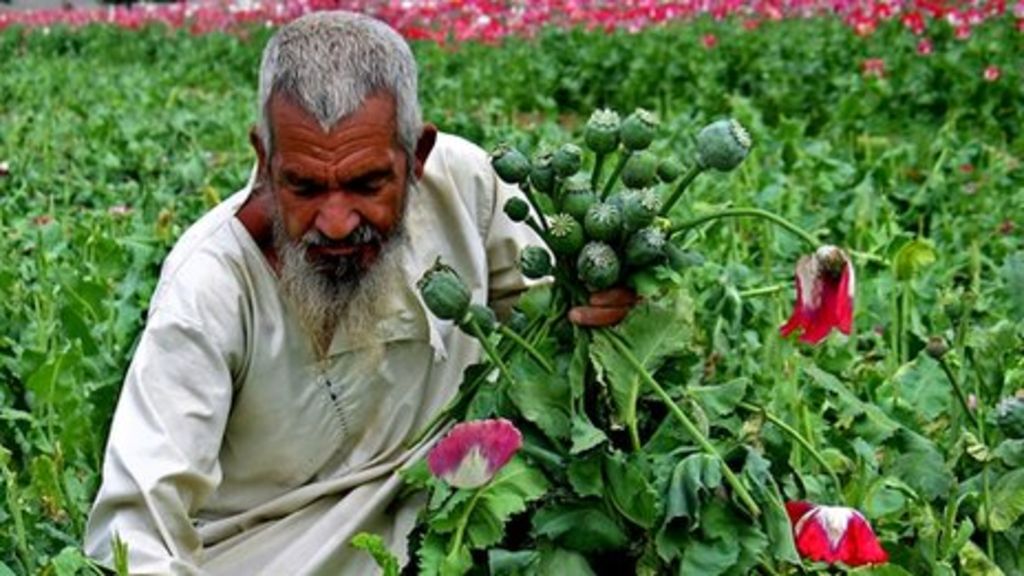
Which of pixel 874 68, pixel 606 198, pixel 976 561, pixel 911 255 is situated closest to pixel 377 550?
pixel 606 198

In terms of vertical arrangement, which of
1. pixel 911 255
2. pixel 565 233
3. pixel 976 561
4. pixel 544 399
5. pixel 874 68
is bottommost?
pixel 874 68

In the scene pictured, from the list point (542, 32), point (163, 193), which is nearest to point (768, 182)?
point (163, 193)

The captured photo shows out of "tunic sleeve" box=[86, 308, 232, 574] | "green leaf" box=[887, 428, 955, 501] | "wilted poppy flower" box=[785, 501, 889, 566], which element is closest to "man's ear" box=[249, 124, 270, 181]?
"tunic sleeve" box=[86, 308, 232, 574]

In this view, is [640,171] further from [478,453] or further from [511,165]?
[478,453]

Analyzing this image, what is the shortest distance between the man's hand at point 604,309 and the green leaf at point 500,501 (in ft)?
0.64

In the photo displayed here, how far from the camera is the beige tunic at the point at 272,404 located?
2.34 metres

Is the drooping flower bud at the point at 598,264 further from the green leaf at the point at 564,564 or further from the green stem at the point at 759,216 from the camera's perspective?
the green leaf at the point at 564,564

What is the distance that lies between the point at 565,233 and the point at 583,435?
0.78 ft

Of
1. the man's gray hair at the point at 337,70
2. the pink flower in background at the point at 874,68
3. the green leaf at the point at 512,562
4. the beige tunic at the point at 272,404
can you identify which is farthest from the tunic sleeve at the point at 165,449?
the pink flower in background at the point at 874,68

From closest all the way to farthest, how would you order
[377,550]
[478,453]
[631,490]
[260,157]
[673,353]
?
[377,550]
[478,453]
[631,490]
[673,353]
[260,157]

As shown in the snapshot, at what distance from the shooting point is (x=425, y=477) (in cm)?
238

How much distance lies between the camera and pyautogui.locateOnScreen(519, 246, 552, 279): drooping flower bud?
87.6 inches

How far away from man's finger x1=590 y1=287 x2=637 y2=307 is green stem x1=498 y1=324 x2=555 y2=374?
96 mm

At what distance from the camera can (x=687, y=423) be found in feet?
7.16
